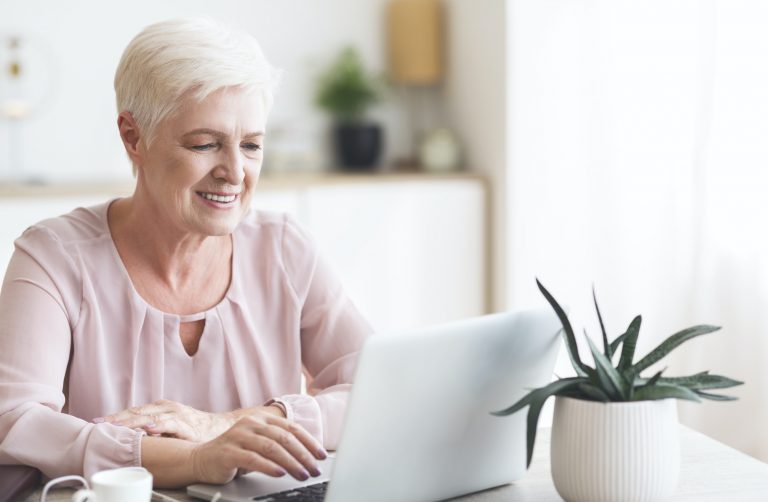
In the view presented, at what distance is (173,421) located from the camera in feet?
5.01

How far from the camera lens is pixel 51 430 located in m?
1.47

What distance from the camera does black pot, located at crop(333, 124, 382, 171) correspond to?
4.06 metres

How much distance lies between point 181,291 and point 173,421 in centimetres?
34

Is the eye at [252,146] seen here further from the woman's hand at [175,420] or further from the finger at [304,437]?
the finger at [304,437]

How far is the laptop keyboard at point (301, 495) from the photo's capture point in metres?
1.30

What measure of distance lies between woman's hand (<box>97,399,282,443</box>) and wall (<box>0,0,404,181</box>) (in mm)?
2353

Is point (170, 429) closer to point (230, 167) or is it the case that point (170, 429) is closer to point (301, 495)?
point (301, 495)

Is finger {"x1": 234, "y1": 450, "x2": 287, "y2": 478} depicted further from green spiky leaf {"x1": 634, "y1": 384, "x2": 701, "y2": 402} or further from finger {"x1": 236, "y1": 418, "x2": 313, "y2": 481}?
green spiky leaf {"x1": 634, "y1": 384, "x2": 701, "y2": 402}

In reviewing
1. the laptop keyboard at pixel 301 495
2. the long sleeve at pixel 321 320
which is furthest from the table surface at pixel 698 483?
the long sleeve at pixel 321 320

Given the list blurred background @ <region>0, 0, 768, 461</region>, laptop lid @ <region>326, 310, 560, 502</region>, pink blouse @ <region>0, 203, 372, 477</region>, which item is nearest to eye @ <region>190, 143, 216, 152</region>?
pink blouse @ <region>0, 203, 372, 477</region>

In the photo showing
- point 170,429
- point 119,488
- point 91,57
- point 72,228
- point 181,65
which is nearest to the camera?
point 119,488

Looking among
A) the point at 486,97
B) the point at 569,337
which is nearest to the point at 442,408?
the point at 569,337

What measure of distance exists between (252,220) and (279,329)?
Answer: 213 millimetres

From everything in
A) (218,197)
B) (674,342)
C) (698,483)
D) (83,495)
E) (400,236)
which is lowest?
(400,236)
